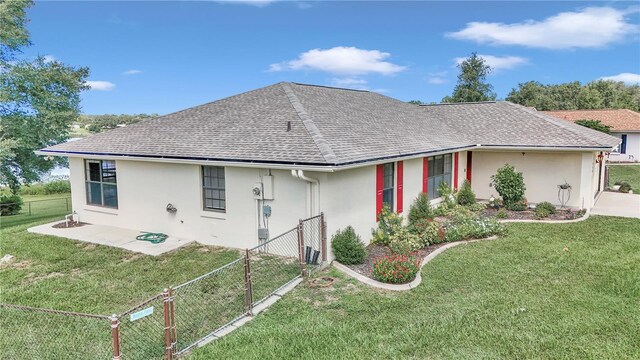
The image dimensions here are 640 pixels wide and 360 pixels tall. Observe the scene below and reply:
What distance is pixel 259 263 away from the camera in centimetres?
919

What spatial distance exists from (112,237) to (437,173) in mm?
10736

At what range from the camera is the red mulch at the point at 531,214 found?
13.6 metres

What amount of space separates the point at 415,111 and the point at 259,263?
12.6 m

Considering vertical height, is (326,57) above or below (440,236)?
above

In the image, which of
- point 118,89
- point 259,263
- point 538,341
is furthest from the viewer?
point 118,89

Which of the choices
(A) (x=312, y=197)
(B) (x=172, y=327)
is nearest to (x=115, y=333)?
(B) (x=172, y=327)

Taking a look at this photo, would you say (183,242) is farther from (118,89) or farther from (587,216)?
(118,89)

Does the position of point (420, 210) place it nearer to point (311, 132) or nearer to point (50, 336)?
point (311, 132)

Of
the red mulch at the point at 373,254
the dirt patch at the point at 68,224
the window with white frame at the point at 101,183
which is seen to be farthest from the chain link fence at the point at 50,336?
the dirt patch at the point at 68,224

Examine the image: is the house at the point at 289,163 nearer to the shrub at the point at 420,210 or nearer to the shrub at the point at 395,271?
the shrub at the point at 420,210

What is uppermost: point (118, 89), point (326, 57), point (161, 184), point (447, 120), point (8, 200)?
point (326, 57)

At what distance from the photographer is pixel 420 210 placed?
42.0ft

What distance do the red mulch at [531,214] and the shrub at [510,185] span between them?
47 cm

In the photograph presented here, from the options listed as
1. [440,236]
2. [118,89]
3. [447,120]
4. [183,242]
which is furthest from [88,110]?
[440,236]
